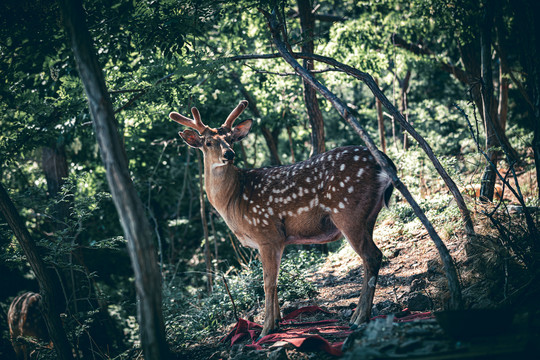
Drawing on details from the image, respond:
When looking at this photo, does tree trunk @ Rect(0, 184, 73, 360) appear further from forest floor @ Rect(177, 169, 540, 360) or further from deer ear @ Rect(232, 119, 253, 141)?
deer ear @ Rect(232, 119, 253, 141)

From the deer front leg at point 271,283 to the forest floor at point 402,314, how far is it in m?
0.39

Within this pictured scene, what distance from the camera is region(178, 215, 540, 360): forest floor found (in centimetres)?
294

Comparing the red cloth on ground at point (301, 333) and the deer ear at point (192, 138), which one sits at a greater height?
the deer ear at point (192, 138)

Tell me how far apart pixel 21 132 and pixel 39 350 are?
326 centimetres

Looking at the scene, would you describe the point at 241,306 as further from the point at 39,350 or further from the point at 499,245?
the point at 499,245

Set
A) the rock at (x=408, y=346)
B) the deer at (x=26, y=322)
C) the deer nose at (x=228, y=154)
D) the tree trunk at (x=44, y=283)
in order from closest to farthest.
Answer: the rock at (x=408, y=346) → the tree trunk at (x=44, y=283) → the deer nose at (x=228, y=154) → the deer at (x=26, y=322)

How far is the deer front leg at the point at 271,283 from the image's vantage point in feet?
16.5

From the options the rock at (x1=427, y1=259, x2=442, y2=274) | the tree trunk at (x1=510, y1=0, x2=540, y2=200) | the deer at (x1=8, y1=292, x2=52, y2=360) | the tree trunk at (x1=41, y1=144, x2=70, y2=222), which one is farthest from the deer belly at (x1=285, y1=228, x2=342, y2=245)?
the tree trunk at (x1=41, y1=144, x2=70, y2=222)

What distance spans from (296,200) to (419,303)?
1835 millimetres

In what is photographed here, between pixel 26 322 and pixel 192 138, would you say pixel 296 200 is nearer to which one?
pixel 192 138

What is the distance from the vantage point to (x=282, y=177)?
5.47 meters

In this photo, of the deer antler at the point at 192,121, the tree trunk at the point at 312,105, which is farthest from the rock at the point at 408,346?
the tree trunk at the point at 312,105

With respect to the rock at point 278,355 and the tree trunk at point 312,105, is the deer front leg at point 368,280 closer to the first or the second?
the rock at point 278,355

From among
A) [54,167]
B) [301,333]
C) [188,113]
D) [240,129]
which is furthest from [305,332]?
[54,167]
